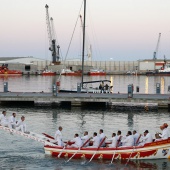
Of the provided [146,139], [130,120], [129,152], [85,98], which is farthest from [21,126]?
[85,98]

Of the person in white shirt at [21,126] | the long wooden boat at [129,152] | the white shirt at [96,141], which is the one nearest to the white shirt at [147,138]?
the long wooden boat at [129,152]

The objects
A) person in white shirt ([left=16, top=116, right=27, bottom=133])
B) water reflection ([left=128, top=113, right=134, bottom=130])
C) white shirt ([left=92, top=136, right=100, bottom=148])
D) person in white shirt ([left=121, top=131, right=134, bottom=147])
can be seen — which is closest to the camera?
person in white shirt ([left=121, top=131, right=134, bottom=147])

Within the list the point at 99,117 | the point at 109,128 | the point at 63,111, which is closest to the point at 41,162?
the point at 109,128

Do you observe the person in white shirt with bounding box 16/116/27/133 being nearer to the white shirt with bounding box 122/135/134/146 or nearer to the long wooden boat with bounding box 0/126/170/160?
the long wooden boat with bounding box 0/126/170/160

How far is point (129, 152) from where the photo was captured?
37406 millimetres

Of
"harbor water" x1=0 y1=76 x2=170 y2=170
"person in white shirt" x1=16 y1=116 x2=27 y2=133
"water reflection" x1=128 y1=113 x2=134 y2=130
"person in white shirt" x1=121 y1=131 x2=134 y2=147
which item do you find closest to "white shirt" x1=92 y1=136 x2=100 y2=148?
"harbor water" x1=0 y1=76 x2=170 y2=170

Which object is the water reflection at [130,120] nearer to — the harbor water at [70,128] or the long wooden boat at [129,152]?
the harbor water at [70,128]

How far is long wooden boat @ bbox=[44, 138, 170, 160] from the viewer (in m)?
36.9

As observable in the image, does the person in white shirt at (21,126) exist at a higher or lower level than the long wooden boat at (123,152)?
higher

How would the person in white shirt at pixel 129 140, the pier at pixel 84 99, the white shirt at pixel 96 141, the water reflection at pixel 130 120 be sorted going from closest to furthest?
the person in white shirt at pixel 129 140 < the white shirt at pixel 96 141 < the water reflection at pixel 130 120 < the pier at pixel 84 99

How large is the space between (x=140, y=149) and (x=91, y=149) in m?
3.96

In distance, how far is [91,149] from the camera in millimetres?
37906

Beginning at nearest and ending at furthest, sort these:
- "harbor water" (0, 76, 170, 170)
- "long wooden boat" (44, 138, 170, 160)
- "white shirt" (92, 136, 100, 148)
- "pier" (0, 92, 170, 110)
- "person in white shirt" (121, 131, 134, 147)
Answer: "long wooden boat" (44, 138, 170, 160) → "harbor water" (0, 76, 170, 170) → "person in white shirt" (121, 131, 134, 147) → "white shirt" (92, 136, 100, 148) → "pier" (0, 92, 170, 110)

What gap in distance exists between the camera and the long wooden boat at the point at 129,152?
36.9 meters
